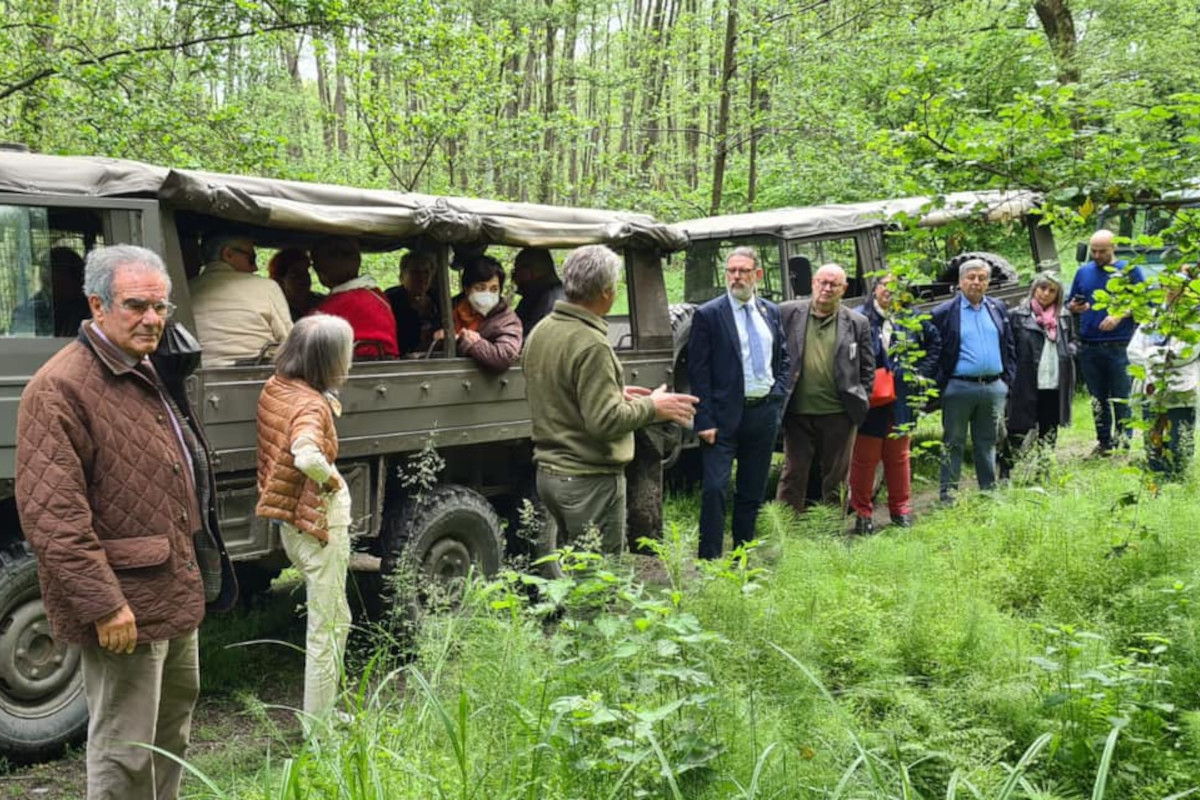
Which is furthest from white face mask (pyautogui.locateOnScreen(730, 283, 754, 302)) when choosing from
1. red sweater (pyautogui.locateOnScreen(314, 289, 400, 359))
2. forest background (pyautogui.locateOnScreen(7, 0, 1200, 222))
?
red sweater (pyautogui.locateOnScreen(314, 289, 400, 359))

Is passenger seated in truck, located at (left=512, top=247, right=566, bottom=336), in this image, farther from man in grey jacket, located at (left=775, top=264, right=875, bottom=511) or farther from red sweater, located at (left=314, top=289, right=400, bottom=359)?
man in grey jacket, located at (left=775, top=264, right=875, bottom=511)

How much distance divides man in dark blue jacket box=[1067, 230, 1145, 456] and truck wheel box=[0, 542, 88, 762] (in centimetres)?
827

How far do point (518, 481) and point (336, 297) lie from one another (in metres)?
1.75

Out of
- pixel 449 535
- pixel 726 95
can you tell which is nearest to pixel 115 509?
pixel 449 535

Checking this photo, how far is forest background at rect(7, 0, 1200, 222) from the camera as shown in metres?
4.46

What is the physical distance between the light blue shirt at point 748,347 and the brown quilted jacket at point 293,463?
3127 millimetres

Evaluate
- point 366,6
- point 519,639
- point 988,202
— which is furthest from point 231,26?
point 519,639

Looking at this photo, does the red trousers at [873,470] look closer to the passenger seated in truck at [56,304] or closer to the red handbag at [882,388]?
the red handbag at [882,388]

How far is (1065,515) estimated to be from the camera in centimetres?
639

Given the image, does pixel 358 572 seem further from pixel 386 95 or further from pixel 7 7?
pixel 386 95

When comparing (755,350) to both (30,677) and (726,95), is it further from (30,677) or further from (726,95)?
(726,95)

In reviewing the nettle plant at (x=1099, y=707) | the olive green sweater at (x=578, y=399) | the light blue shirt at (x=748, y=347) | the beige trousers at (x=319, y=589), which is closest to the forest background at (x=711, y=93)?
the light blue shirt at (x=748, y=347)

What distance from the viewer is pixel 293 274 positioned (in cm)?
641

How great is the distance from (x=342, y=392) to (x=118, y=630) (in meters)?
2.41
